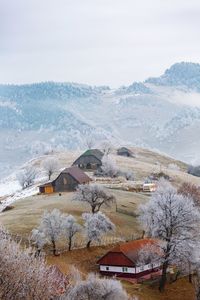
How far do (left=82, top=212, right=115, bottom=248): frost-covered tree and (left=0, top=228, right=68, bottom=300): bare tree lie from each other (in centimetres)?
3721

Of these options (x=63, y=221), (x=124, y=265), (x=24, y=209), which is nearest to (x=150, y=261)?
(x=124, y=265)

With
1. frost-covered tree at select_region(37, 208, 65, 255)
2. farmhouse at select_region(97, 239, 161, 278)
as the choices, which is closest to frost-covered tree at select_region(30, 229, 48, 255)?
frost-covered tree at select_region(37, 208, 65, 255)

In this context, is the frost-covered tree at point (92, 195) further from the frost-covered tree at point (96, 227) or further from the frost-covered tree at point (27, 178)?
the frost-covered tree at point (27, 178)

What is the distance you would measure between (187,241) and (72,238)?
16473 mm

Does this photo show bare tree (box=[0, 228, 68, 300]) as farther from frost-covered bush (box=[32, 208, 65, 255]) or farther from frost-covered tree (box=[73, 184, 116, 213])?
frost-covered tree (box=[73, 184, 116, 213])

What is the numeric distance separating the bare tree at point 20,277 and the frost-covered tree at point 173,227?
1223 inches

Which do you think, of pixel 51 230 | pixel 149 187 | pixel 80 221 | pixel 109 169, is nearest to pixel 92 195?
pixel 80 221

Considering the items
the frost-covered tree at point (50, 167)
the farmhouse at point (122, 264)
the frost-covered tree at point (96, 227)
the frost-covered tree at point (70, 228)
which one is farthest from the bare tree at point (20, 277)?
the frost-covered tree at point (50, 167)

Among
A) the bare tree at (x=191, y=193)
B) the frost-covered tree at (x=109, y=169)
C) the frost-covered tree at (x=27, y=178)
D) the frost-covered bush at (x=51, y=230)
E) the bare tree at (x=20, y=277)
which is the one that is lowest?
the frost-covered tree at (x=27, y=178)

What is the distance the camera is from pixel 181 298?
209 ft

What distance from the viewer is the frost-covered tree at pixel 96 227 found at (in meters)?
74.1

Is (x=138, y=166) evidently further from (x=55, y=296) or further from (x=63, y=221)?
(x=55, y=296)

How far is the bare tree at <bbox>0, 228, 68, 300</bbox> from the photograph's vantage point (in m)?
33.5

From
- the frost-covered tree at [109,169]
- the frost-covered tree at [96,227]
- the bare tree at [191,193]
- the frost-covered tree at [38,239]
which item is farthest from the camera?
the frost-covered tree at [109,169]
